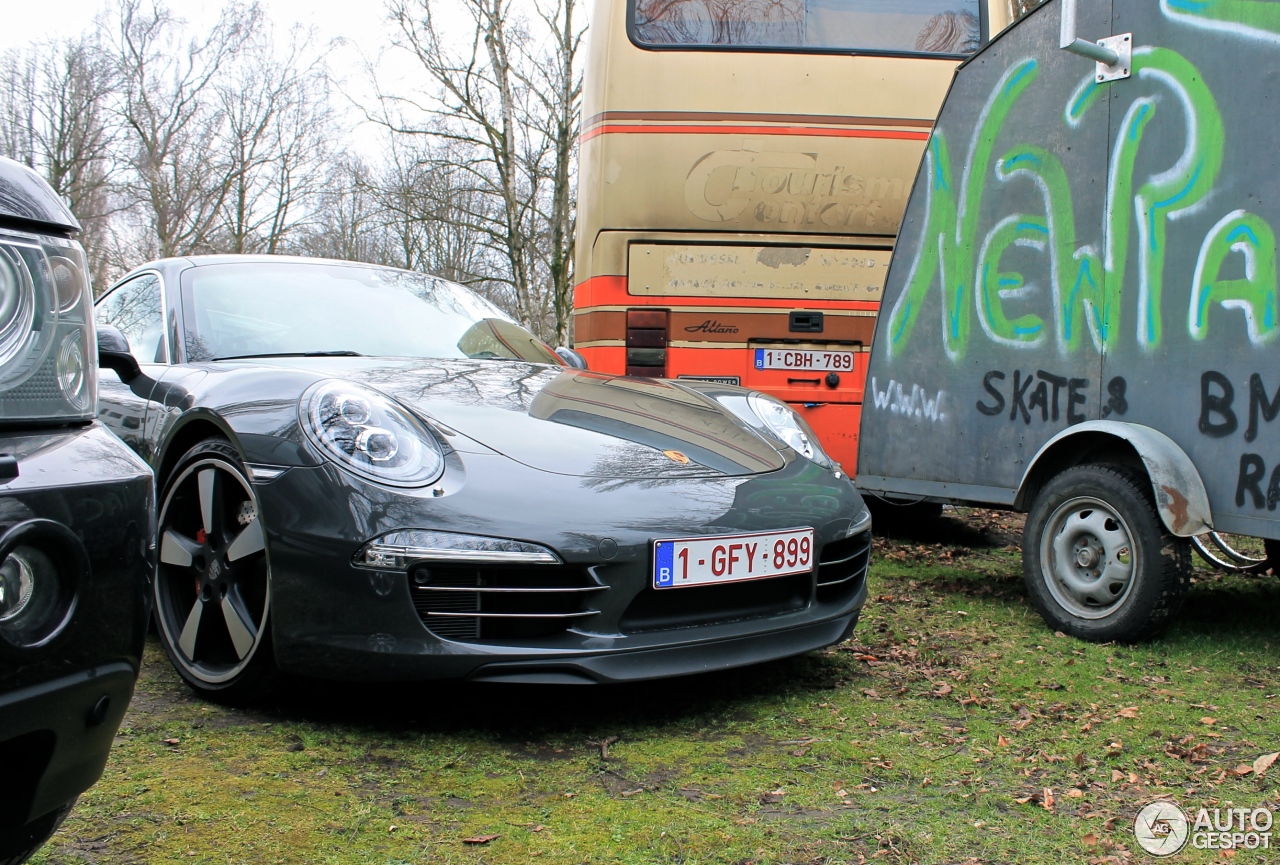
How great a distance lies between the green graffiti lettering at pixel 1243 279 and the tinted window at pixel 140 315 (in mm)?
3376

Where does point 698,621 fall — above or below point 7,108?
below

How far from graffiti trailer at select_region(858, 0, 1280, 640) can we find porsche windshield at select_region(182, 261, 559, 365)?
1.66 m

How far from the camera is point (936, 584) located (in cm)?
473

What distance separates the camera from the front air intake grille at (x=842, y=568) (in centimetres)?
310

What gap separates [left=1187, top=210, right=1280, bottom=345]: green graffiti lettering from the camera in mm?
3268

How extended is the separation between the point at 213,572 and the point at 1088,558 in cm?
285

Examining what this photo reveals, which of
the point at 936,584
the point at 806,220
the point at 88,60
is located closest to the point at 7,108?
the point at 88,60

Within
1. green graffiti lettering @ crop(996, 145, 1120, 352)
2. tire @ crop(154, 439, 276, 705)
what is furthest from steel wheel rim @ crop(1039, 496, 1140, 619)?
tire @ crop(154, 439, 276, 705)

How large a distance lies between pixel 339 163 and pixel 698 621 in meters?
34.0

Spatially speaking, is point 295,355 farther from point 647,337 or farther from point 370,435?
point 647,337

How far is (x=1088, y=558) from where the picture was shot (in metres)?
3.75

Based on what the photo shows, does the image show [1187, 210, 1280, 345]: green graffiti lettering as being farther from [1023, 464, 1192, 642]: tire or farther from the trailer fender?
[1023, 464, 1192, 642]: tire

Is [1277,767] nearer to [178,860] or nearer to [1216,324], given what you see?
[1216,324]

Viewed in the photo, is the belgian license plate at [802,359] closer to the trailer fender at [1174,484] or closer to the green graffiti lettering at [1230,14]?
the trailer fender at [1174,484]
